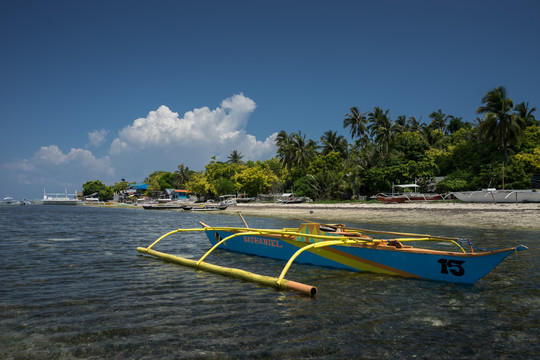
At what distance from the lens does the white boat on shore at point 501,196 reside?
88.0ft

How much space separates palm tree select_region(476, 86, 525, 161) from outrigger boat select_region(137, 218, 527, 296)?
33.3 m

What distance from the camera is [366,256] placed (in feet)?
28.2

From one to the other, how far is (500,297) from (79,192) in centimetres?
13956

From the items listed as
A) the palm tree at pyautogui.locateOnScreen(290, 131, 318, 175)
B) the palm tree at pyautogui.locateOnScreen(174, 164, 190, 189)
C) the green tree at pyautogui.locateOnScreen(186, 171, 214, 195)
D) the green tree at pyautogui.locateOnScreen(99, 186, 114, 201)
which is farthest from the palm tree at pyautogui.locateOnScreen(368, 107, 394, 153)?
A: the green tree at pyautogui.locateOnScreen(99, 186, 114, 201)

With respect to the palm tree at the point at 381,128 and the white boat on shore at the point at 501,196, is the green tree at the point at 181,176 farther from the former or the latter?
the white boat on shore at the point at 501,196

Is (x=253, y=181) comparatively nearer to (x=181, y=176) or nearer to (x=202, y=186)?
(x=202, y=186)

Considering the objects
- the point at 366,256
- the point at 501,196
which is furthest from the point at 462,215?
the point at 366,256

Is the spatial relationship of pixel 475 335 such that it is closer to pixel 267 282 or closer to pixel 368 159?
pixel 267 282

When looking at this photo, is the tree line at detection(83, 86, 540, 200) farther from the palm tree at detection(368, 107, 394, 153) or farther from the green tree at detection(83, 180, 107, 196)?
the green tree at detection(83, 180, 107, 196)

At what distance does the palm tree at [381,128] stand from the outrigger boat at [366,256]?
1630 inches

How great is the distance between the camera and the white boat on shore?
26.8 metres

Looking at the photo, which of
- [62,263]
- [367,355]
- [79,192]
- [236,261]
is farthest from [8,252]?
[79,192]

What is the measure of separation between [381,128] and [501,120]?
15718 millimetres

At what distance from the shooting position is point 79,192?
125 metres
